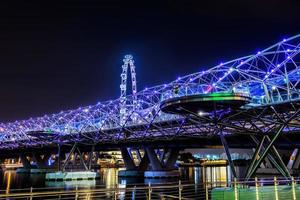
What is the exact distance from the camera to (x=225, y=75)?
60.8m

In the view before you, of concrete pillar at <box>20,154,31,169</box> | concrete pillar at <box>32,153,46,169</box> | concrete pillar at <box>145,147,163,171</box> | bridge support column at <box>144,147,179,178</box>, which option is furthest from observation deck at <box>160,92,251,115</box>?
concrete pillar at <box>20,154,31,169</box>

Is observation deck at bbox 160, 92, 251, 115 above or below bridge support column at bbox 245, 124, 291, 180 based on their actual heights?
above

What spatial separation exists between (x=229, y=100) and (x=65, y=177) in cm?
6499

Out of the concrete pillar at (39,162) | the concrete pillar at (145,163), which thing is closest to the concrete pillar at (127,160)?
the concrete pillar at (145,163)

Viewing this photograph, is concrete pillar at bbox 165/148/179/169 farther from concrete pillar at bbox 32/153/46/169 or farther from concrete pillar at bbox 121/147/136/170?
concrete pillar at bbox 32/153/46/169

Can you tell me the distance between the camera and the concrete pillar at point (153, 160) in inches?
4222

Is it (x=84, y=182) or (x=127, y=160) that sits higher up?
(x=127, y=160)

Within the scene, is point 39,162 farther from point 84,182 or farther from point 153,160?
point 84,182

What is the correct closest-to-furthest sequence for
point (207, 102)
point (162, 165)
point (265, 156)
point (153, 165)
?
point (207, 102), point (265, 156), point (153, 165), point (162, 165)

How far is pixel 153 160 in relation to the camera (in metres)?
110

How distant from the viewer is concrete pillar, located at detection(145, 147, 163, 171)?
352 ft

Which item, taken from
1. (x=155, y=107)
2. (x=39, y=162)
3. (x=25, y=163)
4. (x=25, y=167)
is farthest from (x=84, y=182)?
(x=25, y=163)

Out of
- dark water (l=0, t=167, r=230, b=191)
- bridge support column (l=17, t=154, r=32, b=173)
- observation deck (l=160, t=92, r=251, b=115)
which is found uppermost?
observation deck (l=160, t=92, r=251, b=115)

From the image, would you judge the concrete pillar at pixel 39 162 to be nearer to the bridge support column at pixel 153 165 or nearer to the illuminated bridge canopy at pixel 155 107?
the illuminated bridge canopy at pixel 155 107
